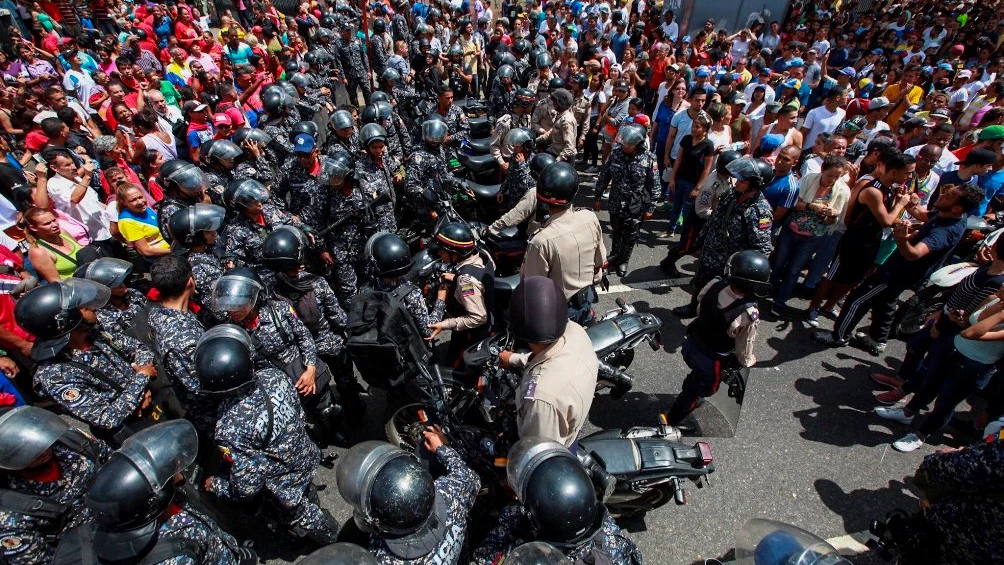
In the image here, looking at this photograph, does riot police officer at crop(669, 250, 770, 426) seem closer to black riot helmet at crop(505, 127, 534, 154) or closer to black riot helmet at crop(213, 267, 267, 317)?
black riot helmet at crop(505, 127, 534, 154)

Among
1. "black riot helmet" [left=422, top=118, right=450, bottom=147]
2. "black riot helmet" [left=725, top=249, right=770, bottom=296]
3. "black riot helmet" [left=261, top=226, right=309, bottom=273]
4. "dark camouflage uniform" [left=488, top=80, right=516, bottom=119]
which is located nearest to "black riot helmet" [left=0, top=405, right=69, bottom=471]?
"black riot helmet" [left=261, top=226, right=309, bottom=273]

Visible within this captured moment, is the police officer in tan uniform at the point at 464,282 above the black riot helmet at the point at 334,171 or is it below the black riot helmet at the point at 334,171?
below

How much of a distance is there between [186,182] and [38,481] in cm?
328

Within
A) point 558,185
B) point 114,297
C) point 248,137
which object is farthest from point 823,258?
point 248,137

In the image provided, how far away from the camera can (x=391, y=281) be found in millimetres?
3617

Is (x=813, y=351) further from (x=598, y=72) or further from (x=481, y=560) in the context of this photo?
(x=598, y=72)

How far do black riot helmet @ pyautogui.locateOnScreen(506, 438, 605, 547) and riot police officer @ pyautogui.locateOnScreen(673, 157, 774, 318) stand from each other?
3208 mm

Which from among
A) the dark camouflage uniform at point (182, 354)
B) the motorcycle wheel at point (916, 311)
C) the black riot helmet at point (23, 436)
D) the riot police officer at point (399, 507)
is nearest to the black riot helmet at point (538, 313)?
the riot police officer at point (399, 507)

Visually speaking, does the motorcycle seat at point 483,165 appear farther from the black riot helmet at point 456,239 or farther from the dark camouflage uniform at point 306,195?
the black riot helmet at point 456,239

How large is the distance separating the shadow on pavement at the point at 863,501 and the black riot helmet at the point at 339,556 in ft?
12.3

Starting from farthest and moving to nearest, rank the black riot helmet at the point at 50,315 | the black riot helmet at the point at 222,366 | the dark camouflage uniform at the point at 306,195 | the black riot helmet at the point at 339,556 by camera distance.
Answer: the dark camouflage uniform at the point at 306,195, the black riot helmet at the point at 50,315, the black riot helmet at the point at 222,366, the black riot helmet at the point at 339,556

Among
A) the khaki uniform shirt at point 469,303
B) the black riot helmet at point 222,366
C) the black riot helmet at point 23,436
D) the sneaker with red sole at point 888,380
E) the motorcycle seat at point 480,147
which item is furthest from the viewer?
the motorcycle seat at point 480,147

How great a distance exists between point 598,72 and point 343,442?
8.75 meters

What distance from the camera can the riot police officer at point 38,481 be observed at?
220 centimetres
